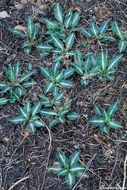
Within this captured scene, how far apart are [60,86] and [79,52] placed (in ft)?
1.56

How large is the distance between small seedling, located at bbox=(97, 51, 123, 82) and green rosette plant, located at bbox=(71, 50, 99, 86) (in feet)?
0.19

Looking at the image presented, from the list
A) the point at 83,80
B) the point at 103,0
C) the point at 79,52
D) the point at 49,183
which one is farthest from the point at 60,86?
→ the point at 103,0

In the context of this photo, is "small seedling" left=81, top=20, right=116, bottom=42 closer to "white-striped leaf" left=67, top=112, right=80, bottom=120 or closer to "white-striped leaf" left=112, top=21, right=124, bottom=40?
"white-striped leaf" left=112, top=21, right=124, bottom=40

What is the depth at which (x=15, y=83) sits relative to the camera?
2791 millimetres

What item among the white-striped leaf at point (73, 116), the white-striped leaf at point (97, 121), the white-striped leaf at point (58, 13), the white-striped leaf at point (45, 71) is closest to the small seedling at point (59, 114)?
the white-striped leaf at point (73, 116)

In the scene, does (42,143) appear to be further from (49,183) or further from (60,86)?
(60,86)

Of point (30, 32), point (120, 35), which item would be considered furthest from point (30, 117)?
point (120, 35)

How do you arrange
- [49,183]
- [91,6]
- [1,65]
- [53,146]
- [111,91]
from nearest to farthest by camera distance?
[49,183] < [53,146] < [111,91] < [1,65] < [91,6]

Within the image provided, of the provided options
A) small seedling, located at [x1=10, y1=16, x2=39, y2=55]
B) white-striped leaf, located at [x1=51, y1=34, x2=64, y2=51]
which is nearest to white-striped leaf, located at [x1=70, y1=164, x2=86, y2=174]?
white-striped leaf, located at [x1=51, y1=34, x2=64, y2=51]

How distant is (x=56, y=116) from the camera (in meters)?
2.65

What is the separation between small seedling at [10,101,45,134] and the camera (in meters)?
2.59

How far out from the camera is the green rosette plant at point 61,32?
9.68 ft

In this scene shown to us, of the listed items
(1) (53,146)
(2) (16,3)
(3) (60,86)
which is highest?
(2) (16,3)

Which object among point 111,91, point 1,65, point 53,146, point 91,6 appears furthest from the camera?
point 91,6
